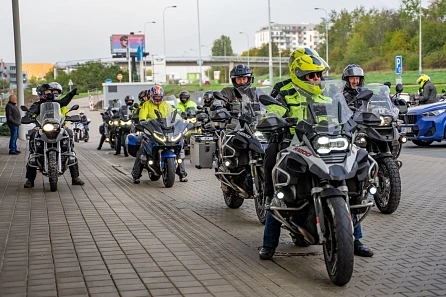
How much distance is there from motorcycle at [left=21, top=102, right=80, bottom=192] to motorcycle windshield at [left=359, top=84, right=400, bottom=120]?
5.49m

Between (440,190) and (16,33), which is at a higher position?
(16,33)

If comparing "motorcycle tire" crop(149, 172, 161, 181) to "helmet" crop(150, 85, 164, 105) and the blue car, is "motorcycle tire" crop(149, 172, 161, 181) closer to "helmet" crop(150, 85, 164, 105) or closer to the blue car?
"helmet" crop(150, 85, 164, 105)

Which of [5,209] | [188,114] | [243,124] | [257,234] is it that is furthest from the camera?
[188,114]

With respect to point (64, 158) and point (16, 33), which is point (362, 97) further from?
point (16, 33)

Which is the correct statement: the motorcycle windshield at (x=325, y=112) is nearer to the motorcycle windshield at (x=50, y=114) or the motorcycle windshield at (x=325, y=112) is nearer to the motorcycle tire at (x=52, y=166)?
the motorcycle tire at (x=52, y=166)

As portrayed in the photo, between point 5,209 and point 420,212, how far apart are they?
5965mm

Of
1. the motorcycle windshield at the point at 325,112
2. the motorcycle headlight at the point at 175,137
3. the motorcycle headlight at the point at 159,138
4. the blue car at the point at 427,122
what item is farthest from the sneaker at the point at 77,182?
the blue car at the point at 427,122

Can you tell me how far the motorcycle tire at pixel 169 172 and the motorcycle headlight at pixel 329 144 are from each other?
7472mm

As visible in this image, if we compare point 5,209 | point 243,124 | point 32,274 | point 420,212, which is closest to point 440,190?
point 420,212

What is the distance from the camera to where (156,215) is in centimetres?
1028

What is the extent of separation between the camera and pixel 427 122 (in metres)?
21.5

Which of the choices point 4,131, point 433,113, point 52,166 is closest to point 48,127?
point 52,166

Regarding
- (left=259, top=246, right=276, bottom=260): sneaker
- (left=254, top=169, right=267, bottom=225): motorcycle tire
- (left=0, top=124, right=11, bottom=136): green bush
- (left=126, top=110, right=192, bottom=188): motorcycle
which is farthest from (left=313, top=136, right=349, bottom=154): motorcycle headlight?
(left=0, top=124, right=11, bottom=136): green bush

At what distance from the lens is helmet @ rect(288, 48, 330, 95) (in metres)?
6.84
